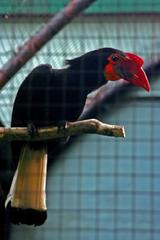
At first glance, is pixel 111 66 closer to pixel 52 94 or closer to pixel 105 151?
pixel 52 94

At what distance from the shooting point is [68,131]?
1.83 metres

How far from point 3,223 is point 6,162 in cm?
16

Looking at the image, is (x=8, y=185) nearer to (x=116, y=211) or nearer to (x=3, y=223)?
(x=3, y=223)

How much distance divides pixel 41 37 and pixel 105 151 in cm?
45

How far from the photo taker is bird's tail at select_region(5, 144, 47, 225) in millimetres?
2051

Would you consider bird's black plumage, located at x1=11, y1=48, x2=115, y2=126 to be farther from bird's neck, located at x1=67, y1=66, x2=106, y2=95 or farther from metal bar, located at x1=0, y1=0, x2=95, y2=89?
metal bar, located at x1=0, y1=0, x2=95, y2=89

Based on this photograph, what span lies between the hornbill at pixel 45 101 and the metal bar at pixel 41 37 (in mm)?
104

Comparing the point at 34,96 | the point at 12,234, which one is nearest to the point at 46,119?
the point at 34,96

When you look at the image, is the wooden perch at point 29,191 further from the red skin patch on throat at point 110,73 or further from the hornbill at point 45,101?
the red skin patch on throat at point 110,73

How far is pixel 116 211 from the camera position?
224 centimetres

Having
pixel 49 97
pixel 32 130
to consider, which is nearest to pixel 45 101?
pixel 49 97

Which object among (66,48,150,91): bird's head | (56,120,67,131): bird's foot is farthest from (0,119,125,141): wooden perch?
(66,48,150,91): bird's head

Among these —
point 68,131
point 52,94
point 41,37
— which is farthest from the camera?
point 52,94

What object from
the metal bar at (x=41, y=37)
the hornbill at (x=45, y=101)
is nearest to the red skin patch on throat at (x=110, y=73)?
the hornbill at (x=45, y=101)
